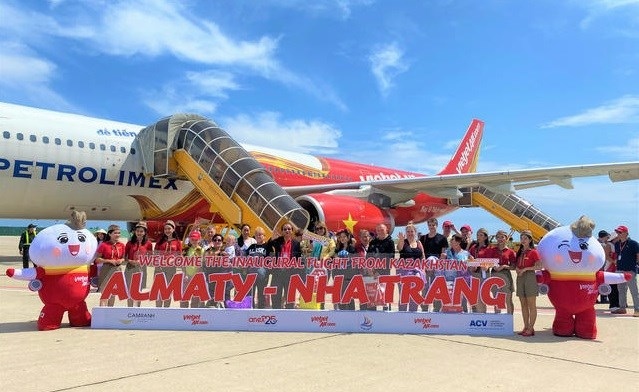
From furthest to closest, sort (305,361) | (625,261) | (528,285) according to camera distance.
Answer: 1. (625,261)
2. (528,285)
3. (305,361)

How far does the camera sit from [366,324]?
220 inches

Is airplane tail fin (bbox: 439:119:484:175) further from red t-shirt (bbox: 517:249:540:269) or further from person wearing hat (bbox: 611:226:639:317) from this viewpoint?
red t-shirt (bbox: 517:249:540:269)

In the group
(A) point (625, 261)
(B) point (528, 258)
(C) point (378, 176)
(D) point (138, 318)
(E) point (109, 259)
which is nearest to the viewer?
(D) point (138, 318)

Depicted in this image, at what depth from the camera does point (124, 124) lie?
1329cm

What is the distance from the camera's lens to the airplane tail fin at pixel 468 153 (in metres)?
26.3

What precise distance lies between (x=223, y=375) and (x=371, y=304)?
8.36 ft

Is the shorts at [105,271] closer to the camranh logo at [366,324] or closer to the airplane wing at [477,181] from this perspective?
the camranh logo at [366,324]

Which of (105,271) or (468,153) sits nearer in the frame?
(105,271)

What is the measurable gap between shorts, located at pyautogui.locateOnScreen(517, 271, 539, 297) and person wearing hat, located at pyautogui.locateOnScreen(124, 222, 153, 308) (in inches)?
173

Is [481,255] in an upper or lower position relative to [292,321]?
upper

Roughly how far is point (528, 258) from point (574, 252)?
1.61ft

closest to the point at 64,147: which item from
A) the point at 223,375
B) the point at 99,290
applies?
the point at 99,290

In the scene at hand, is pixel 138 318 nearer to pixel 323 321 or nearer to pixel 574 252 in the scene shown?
pixel 323 321

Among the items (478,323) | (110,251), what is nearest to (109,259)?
(110,251)
